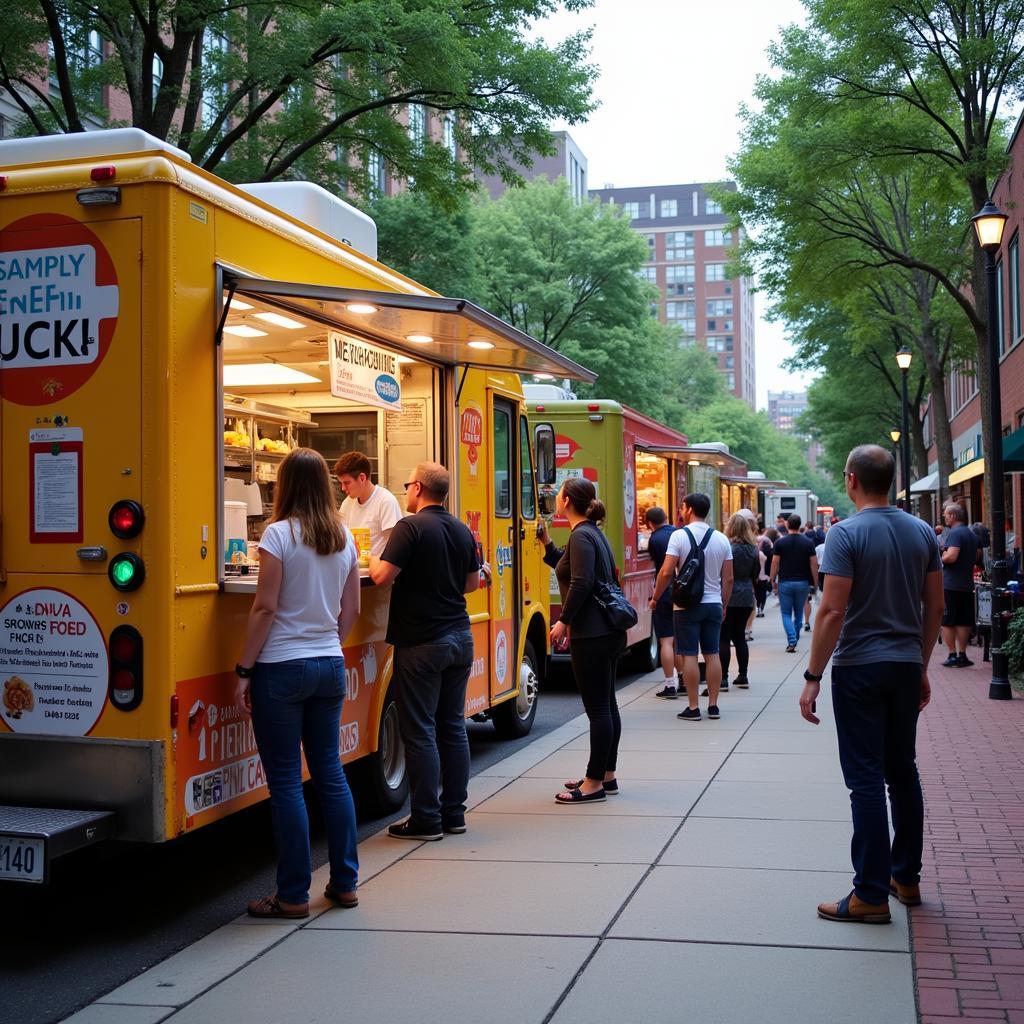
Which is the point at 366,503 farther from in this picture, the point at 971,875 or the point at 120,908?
the point at 971,875

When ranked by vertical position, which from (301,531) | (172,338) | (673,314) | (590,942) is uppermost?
A: (673,314)

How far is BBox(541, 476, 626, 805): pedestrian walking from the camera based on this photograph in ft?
24.6

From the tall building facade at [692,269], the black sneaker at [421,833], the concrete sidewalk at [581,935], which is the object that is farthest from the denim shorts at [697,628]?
the tall building facade at [692,269]

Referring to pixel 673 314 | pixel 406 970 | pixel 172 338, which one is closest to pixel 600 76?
pixel 172 338

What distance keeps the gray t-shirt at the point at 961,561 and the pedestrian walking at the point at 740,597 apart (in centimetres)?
265

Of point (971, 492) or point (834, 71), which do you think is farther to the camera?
point (971, 492)

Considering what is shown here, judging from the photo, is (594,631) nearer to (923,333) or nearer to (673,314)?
(923,333)

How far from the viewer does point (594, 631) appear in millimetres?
7484

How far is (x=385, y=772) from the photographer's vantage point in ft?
24.3

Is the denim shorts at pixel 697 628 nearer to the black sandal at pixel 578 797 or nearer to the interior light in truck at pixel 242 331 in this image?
the black sandal at pixel 578 797

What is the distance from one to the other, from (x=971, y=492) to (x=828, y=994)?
30.4m

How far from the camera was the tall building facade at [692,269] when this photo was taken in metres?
144

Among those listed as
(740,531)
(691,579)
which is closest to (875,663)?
(691,579)

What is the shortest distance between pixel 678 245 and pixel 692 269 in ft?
11.1
